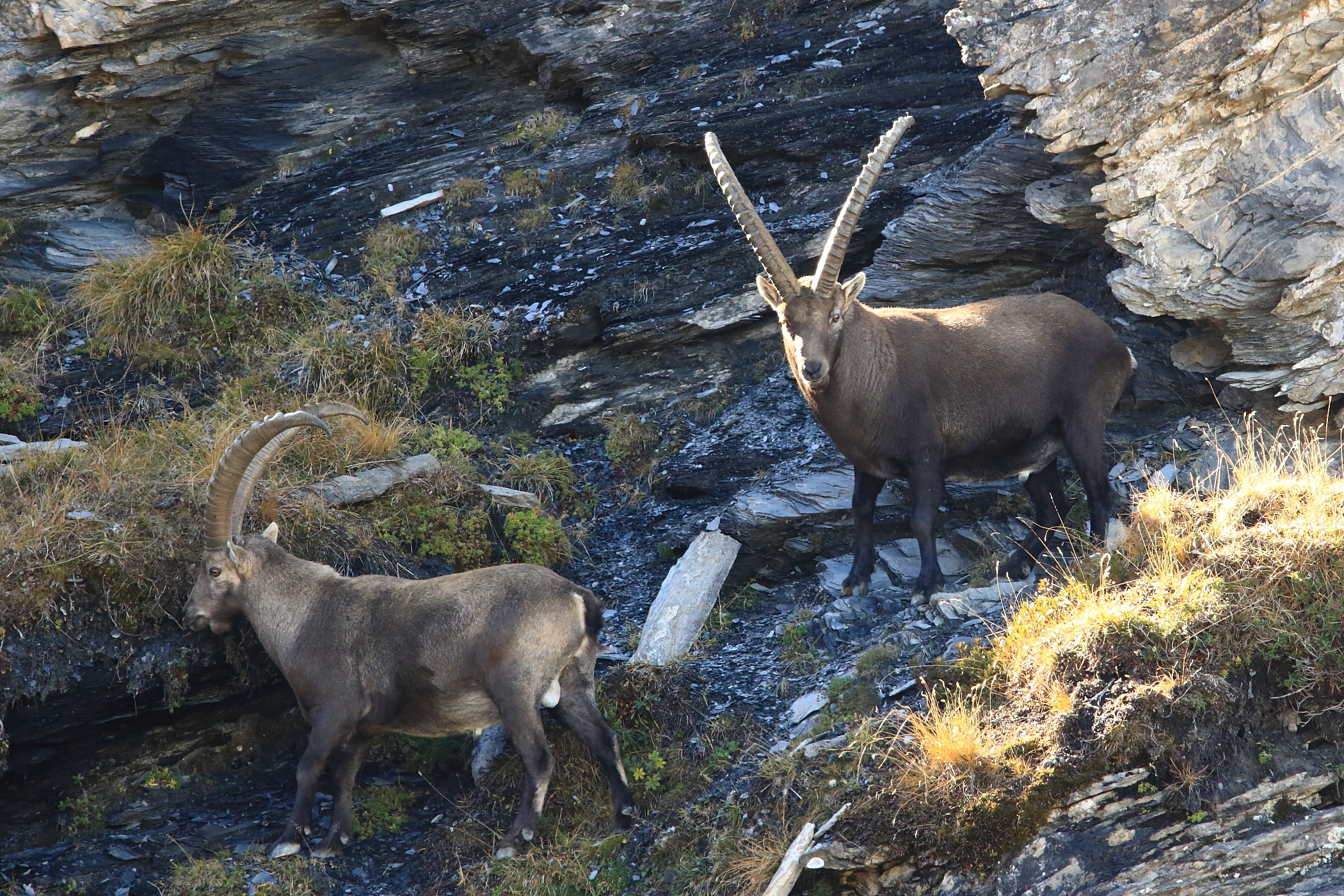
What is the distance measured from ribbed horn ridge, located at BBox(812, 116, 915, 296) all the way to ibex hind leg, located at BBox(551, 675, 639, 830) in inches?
153

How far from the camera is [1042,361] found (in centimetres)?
998

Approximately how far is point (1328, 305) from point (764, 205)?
6351 millimetres

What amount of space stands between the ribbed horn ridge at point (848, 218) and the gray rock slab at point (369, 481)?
13.8 ft

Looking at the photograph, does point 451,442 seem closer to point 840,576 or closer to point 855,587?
point 840,576

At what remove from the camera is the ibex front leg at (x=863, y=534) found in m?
10.1

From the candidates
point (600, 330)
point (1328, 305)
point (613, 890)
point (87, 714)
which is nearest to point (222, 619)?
point (87, 714)

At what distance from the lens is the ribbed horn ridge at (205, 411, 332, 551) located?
8648mm

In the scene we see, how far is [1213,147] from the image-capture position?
367 inches

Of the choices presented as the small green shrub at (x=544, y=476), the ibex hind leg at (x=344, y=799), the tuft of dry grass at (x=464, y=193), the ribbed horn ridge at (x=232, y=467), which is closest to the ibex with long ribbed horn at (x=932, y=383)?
the small green shrub at (x=544, y=476)

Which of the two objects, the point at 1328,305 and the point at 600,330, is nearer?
the point at 1328,305

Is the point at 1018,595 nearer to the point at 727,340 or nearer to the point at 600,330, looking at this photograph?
the point at 727,340

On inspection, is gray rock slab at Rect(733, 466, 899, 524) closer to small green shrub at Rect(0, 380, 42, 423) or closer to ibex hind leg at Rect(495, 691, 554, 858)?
ibex hind leg at Rect(495, 691, 554, 858)

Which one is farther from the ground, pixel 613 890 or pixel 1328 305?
pixel 1328 305

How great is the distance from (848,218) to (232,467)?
535 centimetres
